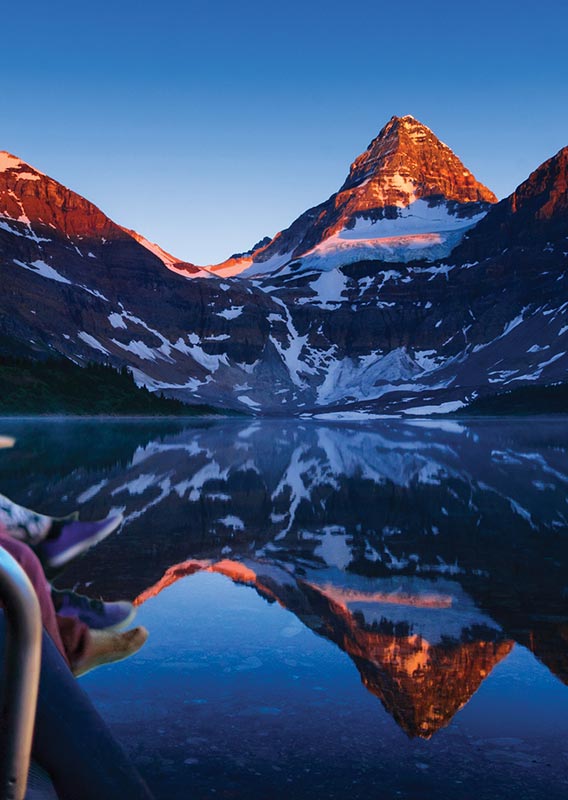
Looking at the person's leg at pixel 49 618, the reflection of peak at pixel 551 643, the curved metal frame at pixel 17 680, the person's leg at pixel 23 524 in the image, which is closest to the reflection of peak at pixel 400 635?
the reflection of peak at pixel 551 643

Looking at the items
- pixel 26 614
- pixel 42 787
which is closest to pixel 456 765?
pixel 42 787

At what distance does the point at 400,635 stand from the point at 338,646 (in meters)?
0.72

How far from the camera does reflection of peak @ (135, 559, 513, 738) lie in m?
5.69

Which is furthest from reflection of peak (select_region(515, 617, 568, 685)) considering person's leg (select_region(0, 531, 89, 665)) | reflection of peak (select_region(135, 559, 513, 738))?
person's leg (select_region(0, 531, 89, 665))

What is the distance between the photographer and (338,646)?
7.00 m

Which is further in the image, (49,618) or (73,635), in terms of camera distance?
(73,635)

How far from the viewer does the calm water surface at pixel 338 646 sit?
4586 millimetres

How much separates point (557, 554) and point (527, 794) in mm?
7609

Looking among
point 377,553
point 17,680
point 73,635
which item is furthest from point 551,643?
point 17,680

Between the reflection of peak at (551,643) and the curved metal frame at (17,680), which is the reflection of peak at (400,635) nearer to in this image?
the reflection of peak at (551,643)

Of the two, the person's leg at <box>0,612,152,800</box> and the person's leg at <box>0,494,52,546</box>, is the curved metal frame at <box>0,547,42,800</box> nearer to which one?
the person's leg at <box>0,612,152,800</box>

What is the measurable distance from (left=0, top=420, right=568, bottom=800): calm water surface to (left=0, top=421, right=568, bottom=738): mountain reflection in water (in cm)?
4

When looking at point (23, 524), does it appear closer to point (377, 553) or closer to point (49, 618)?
point (49, 618)

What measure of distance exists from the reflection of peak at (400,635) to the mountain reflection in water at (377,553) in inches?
0.8
